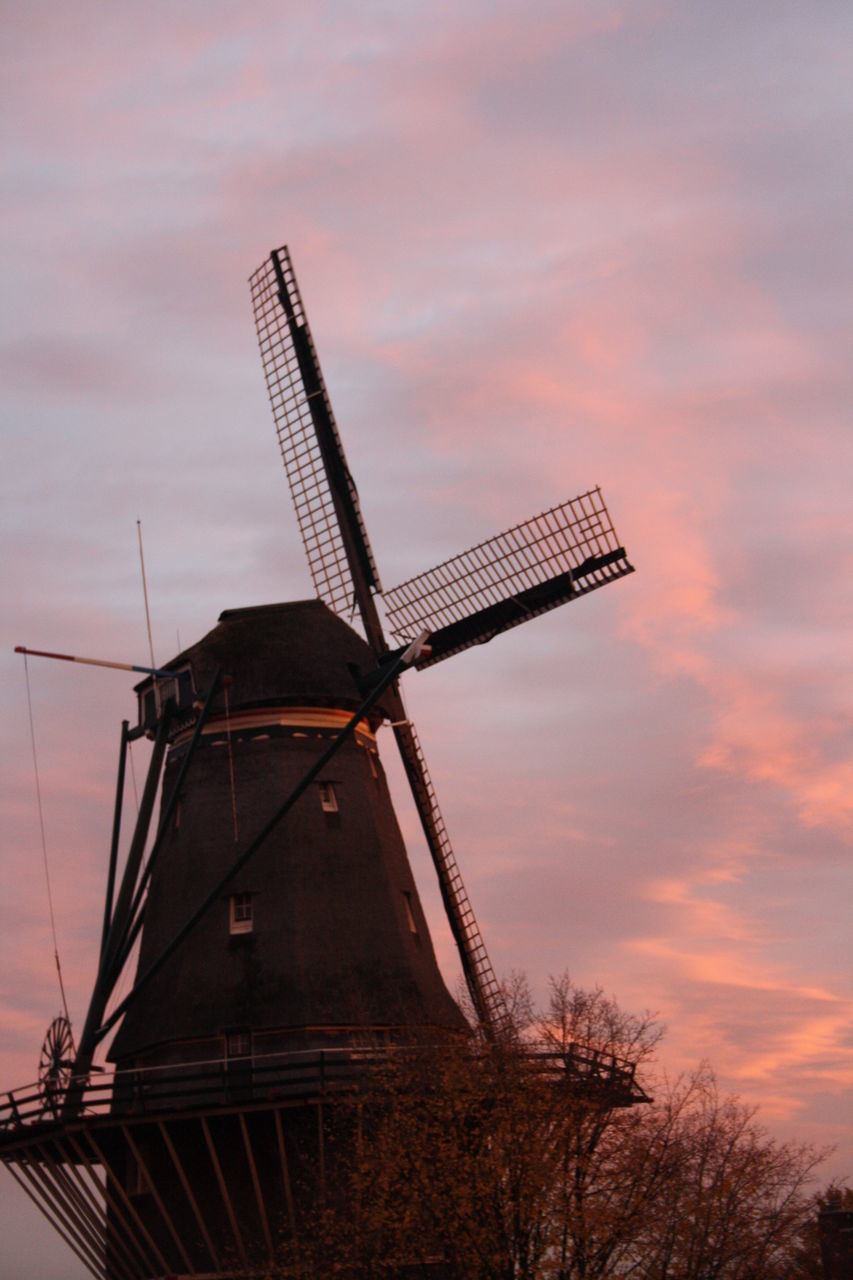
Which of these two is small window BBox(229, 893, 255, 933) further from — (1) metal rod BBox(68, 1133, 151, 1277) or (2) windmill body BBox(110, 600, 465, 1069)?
(1) metal rod BBox(68, 1133, 151, 1277)

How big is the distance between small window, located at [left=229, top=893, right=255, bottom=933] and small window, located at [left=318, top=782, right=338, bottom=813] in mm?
2456

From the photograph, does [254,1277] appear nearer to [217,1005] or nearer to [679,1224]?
[217,1005]

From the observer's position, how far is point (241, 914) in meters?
29.2

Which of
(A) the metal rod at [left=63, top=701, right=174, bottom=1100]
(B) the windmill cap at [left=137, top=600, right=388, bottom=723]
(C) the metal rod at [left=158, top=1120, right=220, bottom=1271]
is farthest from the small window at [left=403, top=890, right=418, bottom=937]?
(C) the metal rod at [left=158, top=1120, right=220, bottom=1271]

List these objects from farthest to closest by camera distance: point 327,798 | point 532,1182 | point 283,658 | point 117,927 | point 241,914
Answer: point 283,658 < point 327,798 < point 117,927 < point 241,914 < point 532,1182

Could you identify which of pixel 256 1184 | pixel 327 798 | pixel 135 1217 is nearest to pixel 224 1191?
pixel 256 1184

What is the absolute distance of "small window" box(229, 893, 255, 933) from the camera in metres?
28.9

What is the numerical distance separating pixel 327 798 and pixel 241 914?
3055mm

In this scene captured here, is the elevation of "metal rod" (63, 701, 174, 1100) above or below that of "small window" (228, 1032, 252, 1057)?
above

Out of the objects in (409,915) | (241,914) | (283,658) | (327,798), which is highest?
(283,658)

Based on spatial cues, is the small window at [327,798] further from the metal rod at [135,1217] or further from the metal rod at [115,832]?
the metal rod at [135,1217]

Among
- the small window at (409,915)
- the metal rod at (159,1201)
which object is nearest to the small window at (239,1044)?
the metal rod at (159,1201)

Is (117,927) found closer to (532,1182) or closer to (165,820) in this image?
(165,820)

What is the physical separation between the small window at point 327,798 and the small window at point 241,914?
246 centimetres
